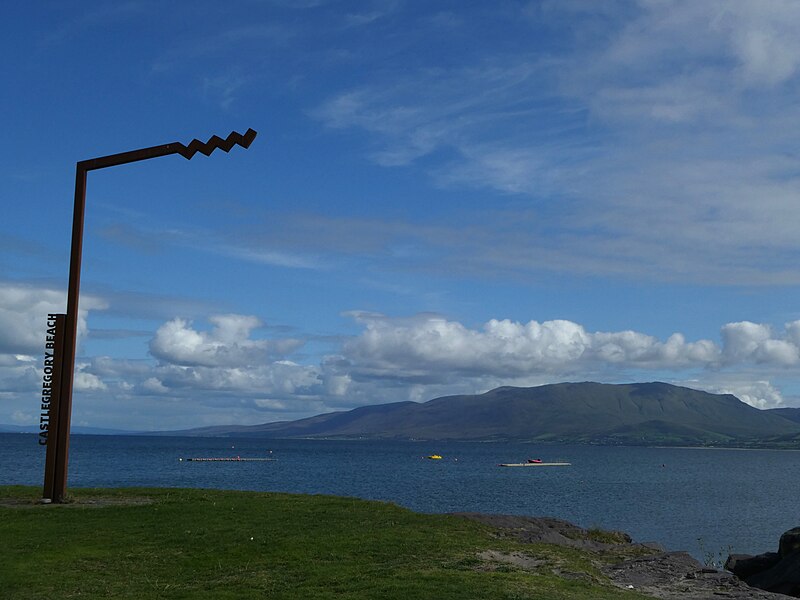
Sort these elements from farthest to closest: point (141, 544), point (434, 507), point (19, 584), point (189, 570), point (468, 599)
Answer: point (434, 507), point (141, 544), point (189, 570), point (19, 584), point (468, 599)

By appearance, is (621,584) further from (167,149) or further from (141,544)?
(167,149)

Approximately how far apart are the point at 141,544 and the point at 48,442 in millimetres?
9711

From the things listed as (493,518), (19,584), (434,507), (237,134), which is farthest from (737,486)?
(19,584)

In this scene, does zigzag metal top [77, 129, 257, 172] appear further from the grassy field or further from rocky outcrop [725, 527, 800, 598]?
rocky outcrop [725, 527, 800, 598]

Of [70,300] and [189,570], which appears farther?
[70,300]

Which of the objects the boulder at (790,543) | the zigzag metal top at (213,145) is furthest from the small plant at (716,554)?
the zigzag metal top at (213,145)

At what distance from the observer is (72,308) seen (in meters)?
31.1

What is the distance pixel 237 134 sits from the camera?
3117cm

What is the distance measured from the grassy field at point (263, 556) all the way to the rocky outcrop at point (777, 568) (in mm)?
6692

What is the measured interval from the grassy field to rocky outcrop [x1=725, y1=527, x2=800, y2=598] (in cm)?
669

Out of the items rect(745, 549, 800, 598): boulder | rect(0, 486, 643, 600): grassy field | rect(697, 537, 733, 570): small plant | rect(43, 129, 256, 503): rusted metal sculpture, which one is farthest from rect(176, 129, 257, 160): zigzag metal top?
rect(697, 537, 733, 570): small plant

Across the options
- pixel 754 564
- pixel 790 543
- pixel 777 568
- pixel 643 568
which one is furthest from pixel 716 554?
pixel 643 568

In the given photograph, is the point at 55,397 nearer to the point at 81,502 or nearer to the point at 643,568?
the point at 81,502

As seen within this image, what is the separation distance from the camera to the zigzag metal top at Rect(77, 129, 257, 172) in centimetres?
3133
